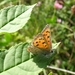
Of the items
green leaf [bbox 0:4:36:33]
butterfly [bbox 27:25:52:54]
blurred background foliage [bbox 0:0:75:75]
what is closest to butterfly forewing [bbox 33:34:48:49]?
butterfly [bbox 27:25:52:54]

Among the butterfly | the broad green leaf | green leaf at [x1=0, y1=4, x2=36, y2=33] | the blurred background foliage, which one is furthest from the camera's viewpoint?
the blurred background foliage

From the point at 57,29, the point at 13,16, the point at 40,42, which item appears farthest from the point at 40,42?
the point at 57,29

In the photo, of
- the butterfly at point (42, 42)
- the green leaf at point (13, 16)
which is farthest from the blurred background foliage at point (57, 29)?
the green leaf at point (13, 16)

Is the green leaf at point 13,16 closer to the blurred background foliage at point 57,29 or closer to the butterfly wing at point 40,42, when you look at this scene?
the butterfly wing at point 40,42

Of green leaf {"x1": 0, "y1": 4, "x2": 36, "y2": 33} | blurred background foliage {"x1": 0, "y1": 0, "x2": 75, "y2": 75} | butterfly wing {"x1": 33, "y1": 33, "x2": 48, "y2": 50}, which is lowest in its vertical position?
blurred background foliage {"x1": 0, "y1": 0, "x2": 75, "y2": 75}

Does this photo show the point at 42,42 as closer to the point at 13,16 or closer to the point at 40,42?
the point at 40,42

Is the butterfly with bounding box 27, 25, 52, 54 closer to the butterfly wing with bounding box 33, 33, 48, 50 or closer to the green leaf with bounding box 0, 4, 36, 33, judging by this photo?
the butterfly wing with bounding box 33, 33, 48, 50

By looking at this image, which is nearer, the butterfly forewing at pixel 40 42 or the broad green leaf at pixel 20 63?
the broad green leaf at pixel 20 63
